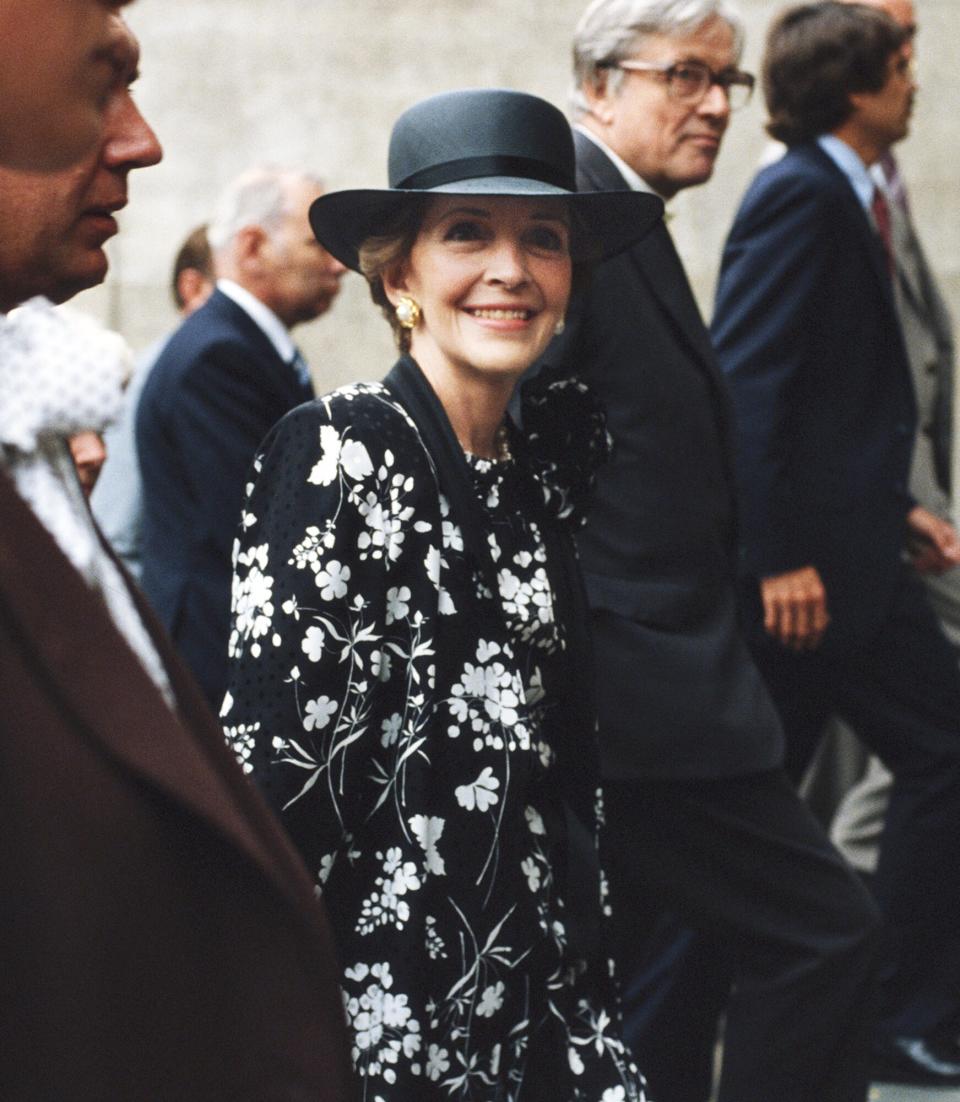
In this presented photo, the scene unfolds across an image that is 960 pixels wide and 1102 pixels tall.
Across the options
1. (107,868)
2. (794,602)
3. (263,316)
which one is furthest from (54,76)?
(263,316)

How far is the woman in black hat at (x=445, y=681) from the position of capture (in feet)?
8.22

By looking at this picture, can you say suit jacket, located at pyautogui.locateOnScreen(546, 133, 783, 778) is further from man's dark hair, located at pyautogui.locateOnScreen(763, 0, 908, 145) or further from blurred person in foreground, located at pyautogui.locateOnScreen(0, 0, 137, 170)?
blurred person in foreground, located at pyautogui.locateOnScreen(0, 0, 137, 170)

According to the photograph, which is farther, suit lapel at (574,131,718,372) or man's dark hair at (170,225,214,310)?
man's dark hair at (170,225,214,310)

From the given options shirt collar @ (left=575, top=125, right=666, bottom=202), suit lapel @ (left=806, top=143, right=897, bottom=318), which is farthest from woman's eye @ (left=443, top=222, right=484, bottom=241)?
suit lapel @ (left=806, top=143, right=897, bottom=318)

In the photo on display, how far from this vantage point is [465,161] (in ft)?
9.48

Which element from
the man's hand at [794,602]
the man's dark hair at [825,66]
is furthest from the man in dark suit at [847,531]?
the man's dark hair at [825,66]

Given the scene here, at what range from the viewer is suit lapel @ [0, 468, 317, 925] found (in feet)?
3.88

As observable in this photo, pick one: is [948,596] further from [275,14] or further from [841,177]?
[275,14]

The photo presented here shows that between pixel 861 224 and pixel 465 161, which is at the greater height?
pixel 465 161

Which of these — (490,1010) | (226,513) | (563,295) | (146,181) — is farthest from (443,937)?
(146,181)

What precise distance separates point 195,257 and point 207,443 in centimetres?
146

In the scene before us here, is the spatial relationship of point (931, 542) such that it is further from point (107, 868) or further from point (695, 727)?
point (107, 868)

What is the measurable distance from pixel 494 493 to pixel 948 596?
8.32 feet

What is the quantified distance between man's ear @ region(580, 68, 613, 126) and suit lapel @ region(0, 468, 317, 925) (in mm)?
2896
